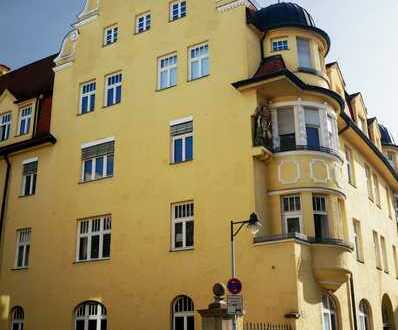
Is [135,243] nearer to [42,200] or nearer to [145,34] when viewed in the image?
[42,200]

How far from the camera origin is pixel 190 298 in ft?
67.6

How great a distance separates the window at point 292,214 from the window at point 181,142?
4297 millimetres

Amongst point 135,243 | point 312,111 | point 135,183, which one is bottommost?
point 135,243

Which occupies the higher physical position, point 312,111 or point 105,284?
point 312,111

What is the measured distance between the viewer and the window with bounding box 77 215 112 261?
23.8 m

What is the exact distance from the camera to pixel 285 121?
72.1 ft

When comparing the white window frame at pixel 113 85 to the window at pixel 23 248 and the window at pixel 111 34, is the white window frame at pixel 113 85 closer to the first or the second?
the window at pixel 111 34

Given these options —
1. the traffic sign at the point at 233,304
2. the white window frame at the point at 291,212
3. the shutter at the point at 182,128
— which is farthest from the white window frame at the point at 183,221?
the traffic sign at the point at 233,304

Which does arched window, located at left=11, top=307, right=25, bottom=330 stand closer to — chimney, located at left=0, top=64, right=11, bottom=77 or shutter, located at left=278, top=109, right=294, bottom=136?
shutter, located at left=278, top=109, right=294, bottom=136

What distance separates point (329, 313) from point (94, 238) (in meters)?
10.3

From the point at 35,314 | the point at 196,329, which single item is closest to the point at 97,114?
the point at 35,314

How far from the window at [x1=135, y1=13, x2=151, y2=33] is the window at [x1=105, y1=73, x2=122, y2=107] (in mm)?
2349

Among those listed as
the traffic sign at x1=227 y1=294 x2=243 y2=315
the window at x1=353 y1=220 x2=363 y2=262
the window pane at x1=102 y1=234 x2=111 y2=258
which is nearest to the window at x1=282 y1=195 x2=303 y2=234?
the window at x1=353 y1=220 x2=363 y2=262

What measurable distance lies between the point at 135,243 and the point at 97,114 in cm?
683
